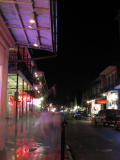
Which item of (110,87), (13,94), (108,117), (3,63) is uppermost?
(110,87)

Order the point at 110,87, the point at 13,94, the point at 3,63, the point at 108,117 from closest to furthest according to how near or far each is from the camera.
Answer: the point at 3,63 → the point at 13,94 → the point at 108,117 → the point at 110,87

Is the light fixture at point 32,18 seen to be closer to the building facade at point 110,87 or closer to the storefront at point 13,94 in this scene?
the storefront at point 13,94

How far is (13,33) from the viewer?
380 inches

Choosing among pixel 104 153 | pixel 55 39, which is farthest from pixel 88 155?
pixel 55 39

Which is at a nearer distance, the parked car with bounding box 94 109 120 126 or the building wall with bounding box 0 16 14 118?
the building wall with bounding box 0 16 14 118

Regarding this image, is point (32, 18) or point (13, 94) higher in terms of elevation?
point (32, 18)

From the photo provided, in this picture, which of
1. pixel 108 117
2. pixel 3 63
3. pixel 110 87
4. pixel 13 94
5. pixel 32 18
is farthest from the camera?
pixel 110 87

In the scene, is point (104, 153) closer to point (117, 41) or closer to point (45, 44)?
point (45, 44)

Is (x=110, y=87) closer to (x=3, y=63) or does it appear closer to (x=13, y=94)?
(x=13, y=94)

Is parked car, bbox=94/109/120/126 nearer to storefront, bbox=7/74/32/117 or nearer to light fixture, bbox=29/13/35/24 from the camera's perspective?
storefront, bbox=7/74/32/117

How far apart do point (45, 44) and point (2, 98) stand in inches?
111

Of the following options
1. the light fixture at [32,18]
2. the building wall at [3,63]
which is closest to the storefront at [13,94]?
the building wall at [3,63]

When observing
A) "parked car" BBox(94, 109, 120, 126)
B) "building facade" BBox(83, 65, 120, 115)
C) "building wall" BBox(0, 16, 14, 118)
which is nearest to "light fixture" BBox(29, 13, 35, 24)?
"building wall" BBox(0, 16, 14, 118)

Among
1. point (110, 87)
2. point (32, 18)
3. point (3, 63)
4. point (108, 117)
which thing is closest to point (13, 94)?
point (108, 117)
